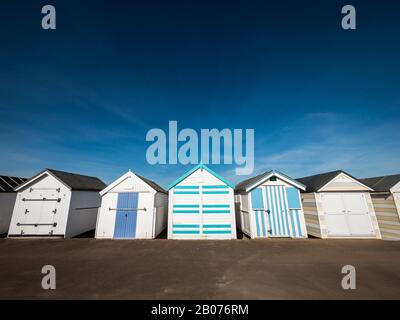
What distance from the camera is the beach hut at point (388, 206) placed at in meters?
11.2

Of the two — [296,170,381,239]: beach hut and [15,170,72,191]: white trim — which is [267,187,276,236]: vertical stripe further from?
[15,170,72,191]: white trim

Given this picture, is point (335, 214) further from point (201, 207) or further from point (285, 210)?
point (201, 207)

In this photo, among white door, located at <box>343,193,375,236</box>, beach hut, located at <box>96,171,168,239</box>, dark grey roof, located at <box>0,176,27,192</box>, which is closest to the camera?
white door, located at <box>343,193,375,236</box>

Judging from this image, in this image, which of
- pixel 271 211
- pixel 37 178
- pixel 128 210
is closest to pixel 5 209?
pixel 37 178

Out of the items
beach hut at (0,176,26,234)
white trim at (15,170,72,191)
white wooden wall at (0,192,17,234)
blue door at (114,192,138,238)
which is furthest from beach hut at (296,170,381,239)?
white wooden wall at (0,192,17,234)

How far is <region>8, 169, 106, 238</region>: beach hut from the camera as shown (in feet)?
37.9

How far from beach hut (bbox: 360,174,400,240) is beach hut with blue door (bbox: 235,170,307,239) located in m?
6.64

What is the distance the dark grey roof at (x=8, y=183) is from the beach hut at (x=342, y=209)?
2577 centimetres

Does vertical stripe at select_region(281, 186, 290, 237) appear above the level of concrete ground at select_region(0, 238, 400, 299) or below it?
above

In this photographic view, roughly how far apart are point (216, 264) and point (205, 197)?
5.35 meters

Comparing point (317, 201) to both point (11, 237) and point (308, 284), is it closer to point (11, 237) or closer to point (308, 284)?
point (308, 284)
